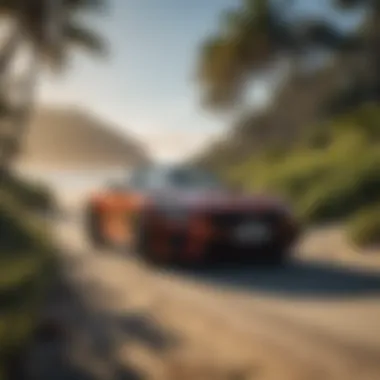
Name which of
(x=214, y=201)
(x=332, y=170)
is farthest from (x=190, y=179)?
(x=332, y=170)

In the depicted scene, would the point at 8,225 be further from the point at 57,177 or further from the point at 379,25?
the point at 379,25

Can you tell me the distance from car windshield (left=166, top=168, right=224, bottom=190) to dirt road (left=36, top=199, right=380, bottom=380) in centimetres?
75

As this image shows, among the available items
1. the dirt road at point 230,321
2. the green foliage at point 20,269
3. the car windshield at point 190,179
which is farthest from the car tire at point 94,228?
the car windshield at point 190,179

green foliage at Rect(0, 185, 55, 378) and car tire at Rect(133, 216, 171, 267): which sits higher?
car tire at Rect(133, 216, 171, 267)

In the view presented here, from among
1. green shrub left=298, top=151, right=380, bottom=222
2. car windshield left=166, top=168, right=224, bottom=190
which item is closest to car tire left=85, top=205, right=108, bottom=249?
car windshield left=166, top=168, right=224, bottom=190

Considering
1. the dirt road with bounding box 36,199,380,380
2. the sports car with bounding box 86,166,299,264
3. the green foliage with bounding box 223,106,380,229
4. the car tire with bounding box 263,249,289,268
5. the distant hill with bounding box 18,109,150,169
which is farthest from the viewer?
the green foliage with bounding box 223,106,380,229

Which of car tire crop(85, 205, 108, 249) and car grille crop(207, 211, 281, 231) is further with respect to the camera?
car tire crop(85, 205, 108, 249)

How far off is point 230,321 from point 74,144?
2.01 m

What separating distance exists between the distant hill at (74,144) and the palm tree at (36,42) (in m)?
0.11

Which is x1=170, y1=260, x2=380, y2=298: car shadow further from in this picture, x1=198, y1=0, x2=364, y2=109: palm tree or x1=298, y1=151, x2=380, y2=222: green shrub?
x1=298, y1=151, x2=380, y2=222: green shrub

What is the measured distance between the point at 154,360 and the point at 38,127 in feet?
7.24

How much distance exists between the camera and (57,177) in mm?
6484

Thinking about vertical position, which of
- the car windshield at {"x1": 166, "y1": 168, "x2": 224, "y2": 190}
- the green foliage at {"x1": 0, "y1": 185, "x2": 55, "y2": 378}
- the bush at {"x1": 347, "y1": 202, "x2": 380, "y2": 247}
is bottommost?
the green foliage at {"x1": 0, "y1": 185, "x2": 55, "y2": 378}

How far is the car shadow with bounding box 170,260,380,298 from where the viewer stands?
6.68 meters
